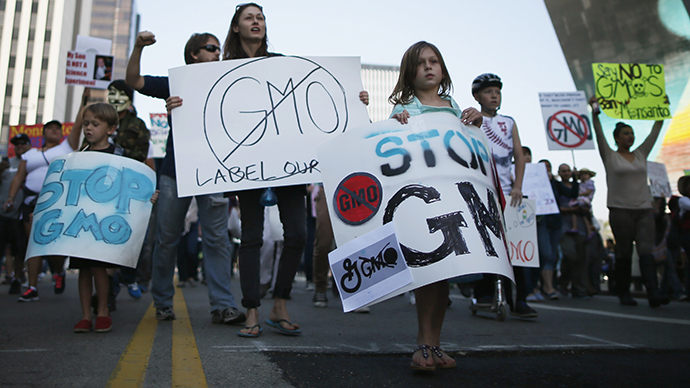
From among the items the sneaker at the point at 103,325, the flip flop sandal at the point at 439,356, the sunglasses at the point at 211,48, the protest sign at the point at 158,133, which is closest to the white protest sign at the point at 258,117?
the sunglasses at the point at 211,48

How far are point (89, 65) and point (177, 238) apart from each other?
5444 mm

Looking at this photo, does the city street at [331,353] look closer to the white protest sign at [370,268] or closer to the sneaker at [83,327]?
the sneaker at [83,327]

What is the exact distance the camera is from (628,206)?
249 inches

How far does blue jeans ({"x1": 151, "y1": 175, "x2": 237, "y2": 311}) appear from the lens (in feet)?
12.9

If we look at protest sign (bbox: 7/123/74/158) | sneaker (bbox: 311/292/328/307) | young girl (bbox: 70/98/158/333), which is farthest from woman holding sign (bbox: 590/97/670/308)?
protest sign (bbox: 7/123/74/158)

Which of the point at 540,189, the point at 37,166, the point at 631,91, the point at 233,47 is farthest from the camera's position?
the point at 631,91

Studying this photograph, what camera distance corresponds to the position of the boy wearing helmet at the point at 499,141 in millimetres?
4605

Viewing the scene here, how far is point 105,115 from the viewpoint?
12.5 ft

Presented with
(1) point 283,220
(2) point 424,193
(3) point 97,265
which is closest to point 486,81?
(1) point 283,220

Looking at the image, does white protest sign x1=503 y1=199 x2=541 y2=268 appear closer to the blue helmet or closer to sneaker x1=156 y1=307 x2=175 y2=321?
the blue helmet

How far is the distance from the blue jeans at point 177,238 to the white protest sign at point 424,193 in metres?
1.60

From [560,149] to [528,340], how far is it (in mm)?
6776

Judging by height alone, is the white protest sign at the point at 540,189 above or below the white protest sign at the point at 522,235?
→ above

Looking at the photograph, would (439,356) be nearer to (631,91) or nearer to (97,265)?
(97,265)
